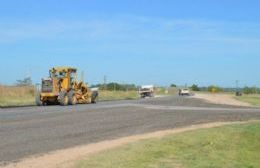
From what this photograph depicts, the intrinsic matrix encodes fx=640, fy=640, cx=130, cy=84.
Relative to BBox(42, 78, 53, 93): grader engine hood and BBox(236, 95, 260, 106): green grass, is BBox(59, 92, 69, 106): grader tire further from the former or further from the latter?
BBox(236, 95, 260, 106): green grass

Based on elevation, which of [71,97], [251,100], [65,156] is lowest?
[65,156]

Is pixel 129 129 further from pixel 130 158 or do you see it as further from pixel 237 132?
pixel 130 158

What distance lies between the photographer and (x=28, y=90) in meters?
83.5

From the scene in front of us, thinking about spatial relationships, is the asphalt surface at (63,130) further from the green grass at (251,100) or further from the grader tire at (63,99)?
the green grass at (251,100)

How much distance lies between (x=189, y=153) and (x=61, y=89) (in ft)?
122

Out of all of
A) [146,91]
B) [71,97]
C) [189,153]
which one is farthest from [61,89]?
[146,91]

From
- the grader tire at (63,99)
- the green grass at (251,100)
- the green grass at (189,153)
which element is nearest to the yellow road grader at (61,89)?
the grader tire at (63,99)

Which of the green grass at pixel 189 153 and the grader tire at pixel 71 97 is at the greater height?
the grader tire at pixel 71 97

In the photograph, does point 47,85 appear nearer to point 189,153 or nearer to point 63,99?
point 63,99

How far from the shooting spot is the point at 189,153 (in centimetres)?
1698

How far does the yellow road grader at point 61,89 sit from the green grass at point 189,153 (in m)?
31.2

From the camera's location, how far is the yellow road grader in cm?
5275

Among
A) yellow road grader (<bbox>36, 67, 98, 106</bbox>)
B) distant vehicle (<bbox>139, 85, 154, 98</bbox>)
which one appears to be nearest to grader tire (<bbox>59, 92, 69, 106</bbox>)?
yellow road grader (<bbox>36, 67, 98, 106</bbox>)

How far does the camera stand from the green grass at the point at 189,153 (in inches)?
580
